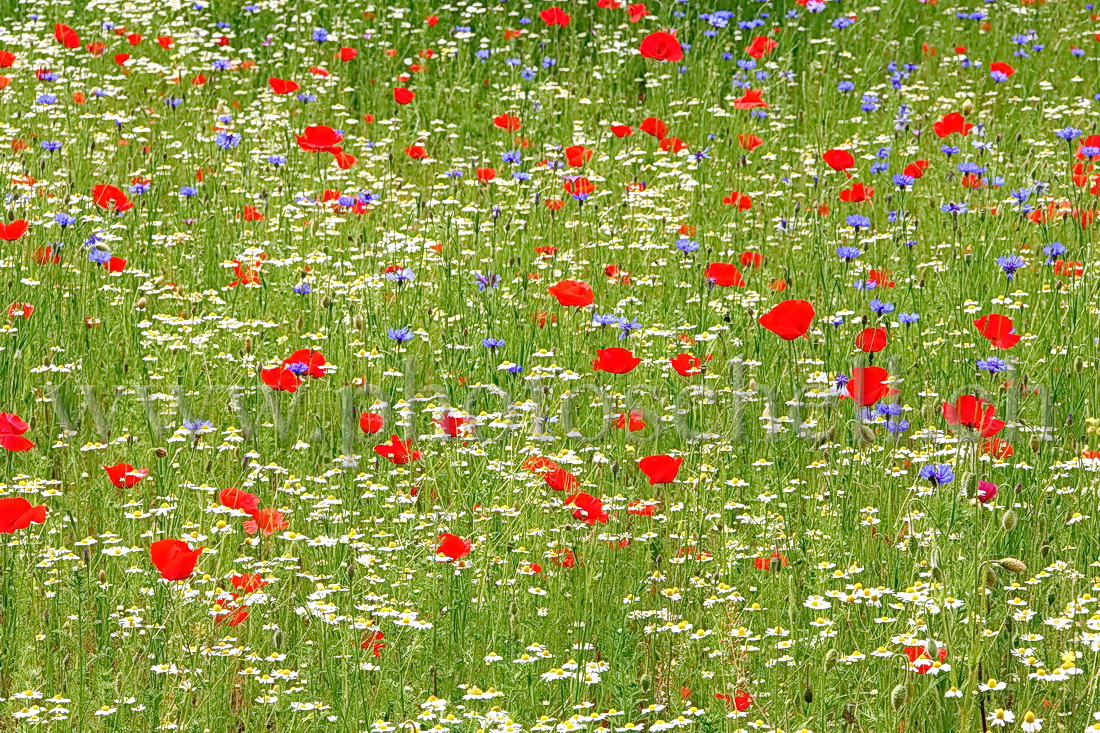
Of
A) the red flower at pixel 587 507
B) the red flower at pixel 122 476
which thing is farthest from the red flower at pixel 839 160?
the red flower at pixel 122 476

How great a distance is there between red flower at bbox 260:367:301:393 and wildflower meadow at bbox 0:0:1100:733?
11mm

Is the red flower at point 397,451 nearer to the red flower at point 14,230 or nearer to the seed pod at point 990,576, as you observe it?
the seed pod at point 990,576

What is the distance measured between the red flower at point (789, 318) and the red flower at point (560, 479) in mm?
549

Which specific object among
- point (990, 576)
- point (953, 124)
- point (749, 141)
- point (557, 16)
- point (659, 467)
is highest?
point (557, 16)

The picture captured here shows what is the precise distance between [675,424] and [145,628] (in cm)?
151

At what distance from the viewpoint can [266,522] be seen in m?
2.96

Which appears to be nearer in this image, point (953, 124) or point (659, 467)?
point (659, 467)

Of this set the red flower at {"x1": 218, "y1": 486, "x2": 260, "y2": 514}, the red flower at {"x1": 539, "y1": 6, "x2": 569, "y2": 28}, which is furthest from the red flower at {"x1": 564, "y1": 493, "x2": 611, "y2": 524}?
the red flower at {"x1": 539, "y1": 6, "x2": 569, "y2": 28}

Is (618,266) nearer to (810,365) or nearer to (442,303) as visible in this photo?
(442,303)

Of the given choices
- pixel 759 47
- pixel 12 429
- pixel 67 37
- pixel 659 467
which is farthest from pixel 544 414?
pixel 67 37

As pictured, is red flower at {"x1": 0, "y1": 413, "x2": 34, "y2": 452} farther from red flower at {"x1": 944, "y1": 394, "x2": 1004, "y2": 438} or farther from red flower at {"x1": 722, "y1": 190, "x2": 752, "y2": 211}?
red flower at {"x1": 722, "y1": 190, "x2": 752, "y2": 211}

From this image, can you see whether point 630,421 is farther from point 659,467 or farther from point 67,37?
point 67,37

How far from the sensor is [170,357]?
13.2 feet

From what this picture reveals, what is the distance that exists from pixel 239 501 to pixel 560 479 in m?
0.69
